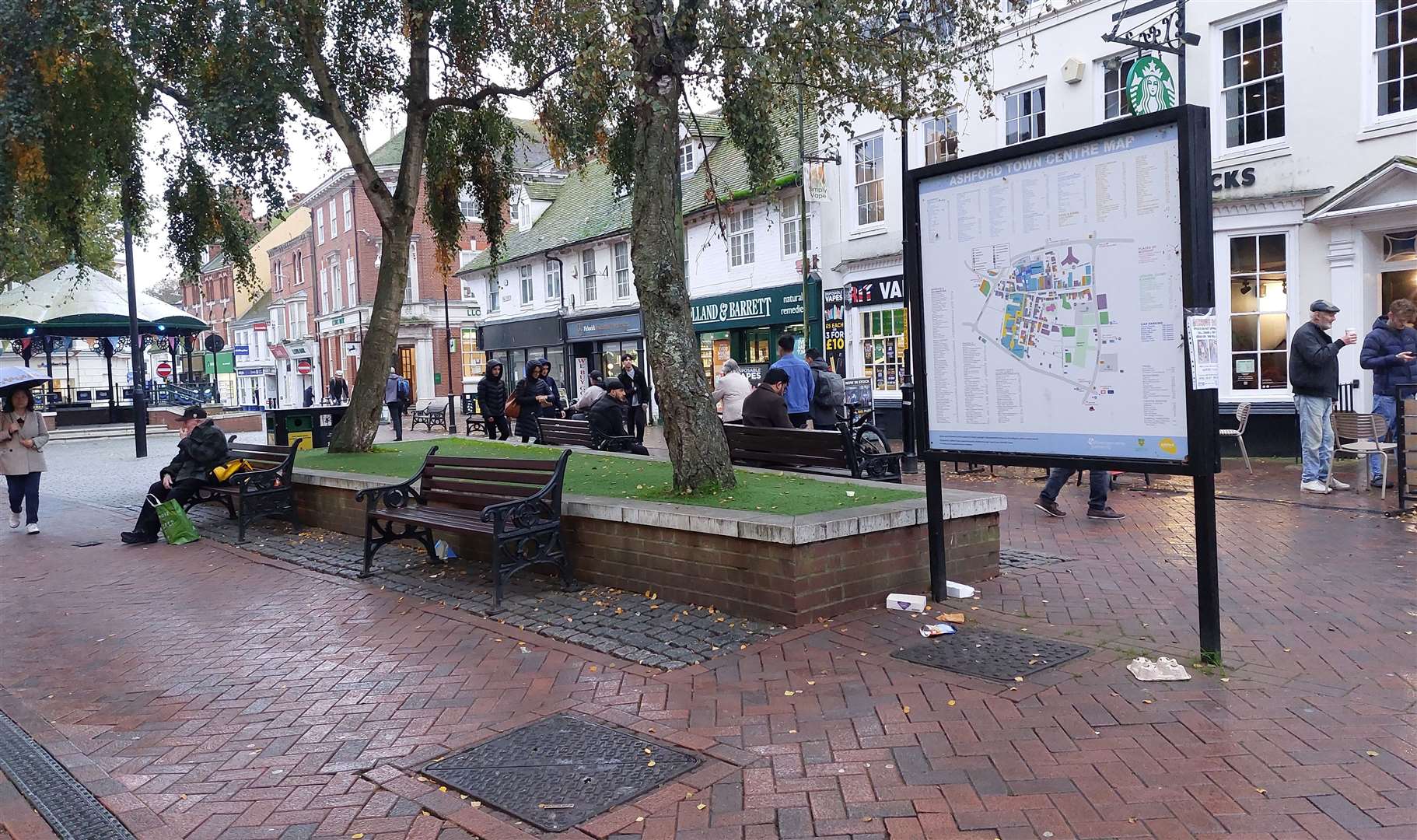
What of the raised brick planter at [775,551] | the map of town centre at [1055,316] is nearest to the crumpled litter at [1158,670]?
the map of town centre at [1055,316]

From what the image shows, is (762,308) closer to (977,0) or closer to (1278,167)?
(1278,167)

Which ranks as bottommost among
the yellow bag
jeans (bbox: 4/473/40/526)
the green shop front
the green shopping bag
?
the green shopping bag

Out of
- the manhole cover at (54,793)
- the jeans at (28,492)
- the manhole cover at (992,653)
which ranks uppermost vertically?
the jeans at (28,492)

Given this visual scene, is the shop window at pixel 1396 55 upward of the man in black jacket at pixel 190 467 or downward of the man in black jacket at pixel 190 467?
upward

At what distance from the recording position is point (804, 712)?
4.38m

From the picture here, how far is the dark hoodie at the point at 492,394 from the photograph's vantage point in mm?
18531

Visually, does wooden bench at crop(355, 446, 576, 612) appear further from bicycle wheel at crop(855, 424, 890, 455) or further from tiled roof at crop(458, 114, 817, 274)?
tiled roof at crop(458, 114, 817, 274)

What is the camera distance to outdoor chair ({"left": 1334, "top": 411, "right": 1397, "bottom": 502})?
9867 millimetres

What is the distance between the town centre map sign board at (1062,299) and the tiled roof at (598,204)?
16441 mm

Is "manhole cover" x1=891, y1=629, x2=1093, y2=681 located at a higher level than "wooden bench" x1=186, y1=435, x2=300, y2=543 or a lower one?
lower

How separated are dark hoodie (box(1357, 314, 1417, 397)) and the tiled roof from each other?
44.9ft

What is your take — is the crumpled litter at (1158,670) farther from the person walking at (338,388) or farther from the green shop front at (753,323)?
the person walking at (338,388)

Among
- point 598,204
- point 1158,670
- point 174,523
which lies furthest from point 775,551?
point 598,204

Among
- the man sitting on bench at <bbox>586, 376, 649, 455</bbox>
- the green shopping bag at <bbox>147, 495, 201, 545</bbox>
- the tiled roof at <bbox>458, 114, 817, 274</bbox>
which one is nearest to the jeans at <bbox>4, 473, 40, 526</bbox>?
the green shopping bag at <bbox>147, 495, 201, 545</bbox>
